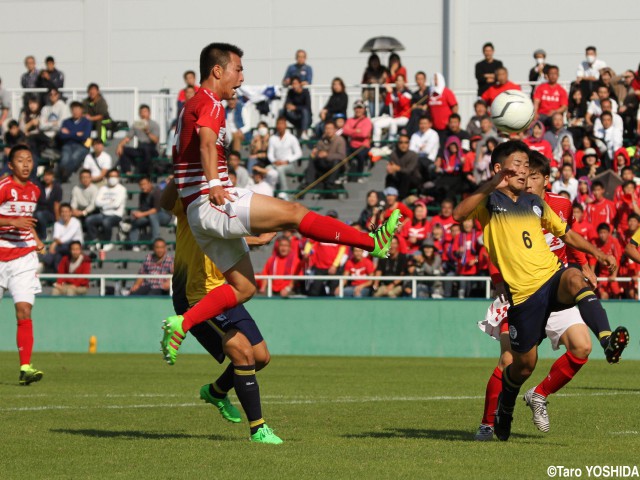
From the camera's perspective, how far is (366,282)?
74.4 feet

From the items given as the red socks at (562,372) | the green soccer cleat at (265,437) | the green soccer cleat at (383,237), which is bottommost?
the green soccer cleat at (265,437)

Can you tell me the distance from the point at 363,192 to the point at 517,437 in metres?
17.5

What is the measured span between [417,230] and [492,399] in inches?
530

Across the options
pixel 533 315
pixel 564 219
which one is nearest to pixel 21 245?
pixel 564 219

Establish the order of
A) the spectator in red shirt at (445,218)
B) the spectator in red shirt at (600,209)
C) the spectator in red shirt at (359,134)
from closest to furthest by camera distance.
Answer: the spectator in red shirt at (600,209) < the spectator in red shirt at (445,218) < the spectator in red shirt at (359,134)

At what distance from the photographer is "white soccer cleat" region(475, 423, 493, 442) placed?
370 inches

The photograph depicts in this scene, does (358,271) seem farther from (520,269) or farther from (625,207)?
(520,269)

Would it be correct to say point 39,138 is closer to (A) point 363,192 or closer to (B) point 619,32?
(A) point 363,192

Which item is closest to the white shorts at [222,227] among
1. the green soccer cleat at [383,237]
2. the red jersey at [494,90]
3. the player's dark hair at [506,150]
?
the green soccer cleat at [383,237]

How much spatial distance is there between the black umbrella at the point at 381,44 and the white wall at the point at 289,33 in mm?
1891

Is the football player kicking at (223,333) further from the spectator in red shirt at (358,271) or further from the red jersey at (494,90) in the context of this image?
the red jersey at (494,90)

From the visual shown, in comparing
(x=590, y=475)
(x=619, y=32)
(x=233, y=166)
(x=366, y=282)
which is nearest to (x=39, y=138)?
(x=233, y=166)

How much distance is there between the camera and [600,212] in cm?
2228

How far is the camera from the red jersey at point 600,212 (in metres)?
22.2
